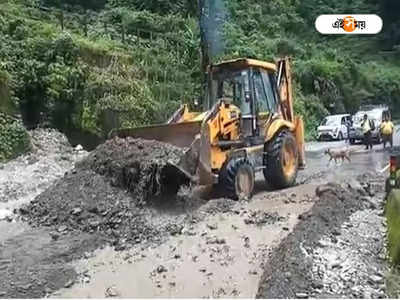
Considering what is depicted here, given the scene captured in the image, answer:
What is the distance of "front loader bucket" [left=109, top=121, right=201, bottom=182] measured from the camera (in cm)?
1010

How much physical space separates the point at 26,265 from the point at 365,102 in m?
37.3

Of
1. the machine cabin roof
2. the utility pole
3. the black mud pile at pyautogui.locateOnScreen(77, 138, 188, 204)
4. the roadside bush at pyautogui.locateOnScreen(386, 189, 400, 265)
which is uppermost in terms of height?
the utility pole

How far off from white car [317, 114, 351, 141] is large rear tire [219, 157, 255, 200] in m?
20.8

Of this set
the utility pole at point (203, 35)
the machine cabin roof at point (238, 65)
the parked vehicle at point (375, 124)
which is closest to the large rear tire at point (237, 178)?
the machine cabin roof at point (238, 65)

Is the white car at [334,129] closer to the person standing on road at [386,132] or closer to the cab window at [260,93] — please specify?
the person standing on road at [386,132]

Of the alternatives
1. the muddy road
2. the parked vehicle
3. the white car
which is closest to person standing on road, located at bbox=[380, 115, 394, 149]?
the parked vehicle

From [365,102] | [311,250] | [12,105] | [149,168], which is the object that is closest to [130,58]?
[12,105]

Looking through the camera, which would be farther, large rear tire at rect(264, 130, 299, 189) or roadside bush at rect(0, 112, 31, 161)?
roadside bush at rect(0, 112, 31, 161)

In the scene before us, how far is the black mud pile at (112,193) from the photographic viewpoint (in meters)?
9.27

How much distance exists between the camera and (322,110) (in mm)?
36812

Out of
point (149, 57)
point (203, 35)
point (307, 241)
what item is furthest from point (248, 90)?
point (203, 35)

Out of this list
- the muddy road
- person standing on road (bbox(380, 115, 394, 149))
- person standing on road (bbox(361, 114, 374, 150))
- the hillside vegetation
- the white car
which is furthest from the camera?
the white car

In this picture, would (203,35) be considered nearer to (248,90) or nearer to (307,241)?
(248,90)

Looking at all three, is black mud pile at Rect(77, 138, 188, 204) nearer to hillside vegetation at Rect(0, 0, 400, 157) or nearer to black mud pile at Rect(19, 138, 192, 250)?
black mud pile at Rect(19, 138, 192, 250)
